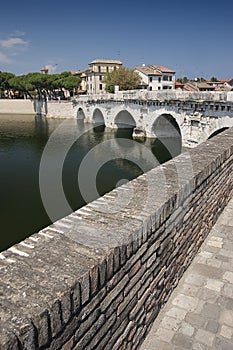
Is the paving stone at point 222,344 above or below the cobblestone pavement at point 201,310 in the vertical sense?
below

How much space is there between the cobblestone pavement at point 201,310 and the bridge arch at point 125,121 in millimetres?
29804

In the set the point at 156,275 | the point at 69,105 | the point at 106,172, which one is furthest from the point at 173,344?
the point at 69,105

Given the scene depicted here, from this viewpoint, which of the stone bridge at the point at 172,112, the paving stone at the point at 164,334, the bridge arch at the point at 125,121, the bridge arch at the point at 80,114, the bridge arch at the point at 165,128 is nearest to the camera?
the paving stone at the point at 164,334

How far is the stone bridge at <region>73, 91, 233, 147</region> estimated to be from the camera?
1689 cm

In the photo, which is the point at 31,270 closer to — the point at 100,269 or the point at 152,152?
the point at 100,269

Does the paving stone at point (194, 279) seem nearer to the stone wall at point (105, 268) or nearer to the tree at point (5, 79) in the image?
the stone wall at point (105, 268)

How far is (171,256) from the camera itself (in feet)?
10.3

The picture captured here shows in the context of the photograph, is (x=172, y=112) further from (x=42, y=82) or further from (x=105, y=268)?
(x=42, y=82)

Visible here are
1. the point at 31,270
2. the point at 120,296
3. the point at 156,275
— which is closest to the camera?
the point at 31,270

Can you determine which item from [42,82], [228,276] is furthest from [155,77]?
[228,276]

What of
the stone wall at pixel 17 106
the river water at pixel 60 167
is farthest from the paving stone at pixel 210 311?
the stone wall at pixel 17 106

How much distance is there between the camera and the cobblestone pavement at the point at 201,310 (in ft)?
8.81

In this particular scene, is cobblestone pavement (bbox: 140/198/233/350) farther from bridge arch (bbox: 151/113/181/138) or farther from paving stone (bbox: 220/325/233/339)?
bridge arch (bbox: 151/113/181/138)

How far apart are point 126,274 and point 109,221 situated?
0.42m
